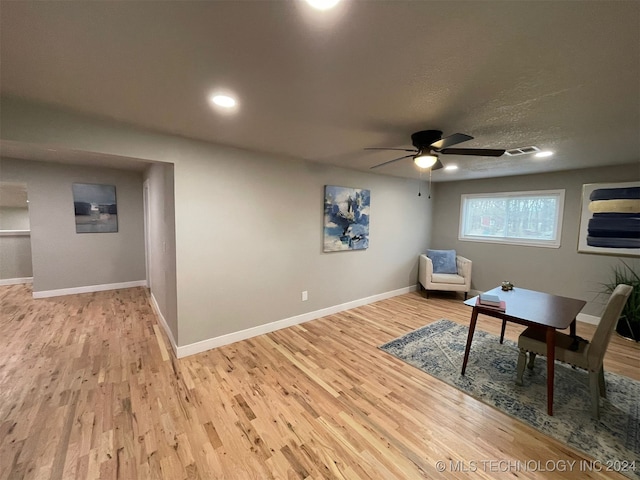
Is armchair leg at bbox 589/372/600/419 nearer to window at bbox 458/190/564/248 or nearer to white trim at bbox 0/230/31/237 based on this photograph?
window at bbox 458/190/564/248

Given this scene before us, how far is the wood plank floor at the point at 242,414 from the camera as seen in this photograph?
156cm

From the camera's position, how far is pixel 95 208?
15.7 feet

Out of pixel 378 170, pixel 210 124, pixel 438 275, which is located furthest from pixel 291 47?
pixel 438 275

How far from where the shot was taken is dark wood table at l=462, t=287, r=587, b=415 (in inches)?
77.9

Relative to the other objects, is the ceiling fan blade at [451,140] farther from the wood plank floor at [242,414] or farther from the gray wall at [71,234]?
the gray wall at [71,234]

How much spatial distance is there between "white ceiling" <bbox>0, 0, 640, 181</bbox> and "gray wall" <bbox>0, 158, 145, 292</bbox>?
11.6 feet

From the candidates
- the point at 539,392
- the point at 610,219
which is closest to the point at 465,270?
the point at 610,219

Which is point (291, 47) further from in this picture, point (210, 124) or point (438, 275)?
point (438, 275)

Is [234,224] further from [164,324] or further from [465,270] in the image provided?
[465,270]

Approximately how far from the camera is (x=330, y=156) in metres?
3.34

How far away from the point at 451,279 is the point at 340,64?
442 cm

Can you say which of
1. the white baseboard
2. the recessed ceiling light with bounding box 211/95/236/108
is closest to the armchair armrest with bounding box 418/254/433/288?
the recessed ceiling light with bounding box 211/95/236/108

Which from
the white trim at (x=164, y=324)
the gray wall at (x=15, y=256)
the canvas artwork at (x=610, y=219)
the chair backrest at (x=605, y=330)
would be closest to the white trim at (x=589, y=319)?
the canvas artwork at (x=610, y=219)

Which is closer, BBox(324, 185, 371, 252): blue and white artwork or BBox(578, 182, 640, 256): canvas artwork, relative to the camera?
BBox(578, 182, 640, 256): canvas artwork
